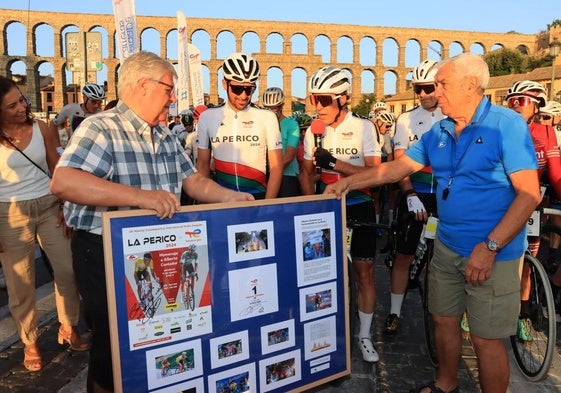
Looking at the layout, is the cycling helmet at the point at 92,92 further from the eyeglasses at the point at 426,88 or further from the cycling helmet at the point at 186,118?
the eyeglasses at the point at 426,88

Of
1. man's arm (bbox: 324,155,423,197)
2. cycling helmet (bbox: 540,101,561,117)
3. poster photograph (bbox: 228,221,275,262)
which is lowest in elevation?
poster photograph (bbox: 228,221,275,262)

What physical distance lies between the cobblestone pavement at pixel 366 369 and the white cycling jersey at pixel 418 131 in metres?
1.41

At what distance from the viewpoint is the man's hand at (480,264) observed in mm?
2732

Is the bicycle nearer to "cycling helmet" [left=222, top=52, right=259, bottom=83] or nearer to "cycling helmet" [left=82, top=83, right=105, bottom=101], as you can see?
"cycling helmet" [left=222, top=52, right=259, bottom=83]

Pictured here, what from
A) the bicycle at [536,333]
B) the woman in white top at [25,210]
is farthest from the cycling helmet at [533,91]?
the woman in white top at [25,210]

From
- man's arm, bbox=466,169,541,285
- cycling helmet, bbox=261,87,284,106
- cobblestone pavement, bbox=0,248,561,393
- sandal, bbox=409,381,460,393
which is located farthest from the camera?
cycling helmet, bbox=261,87,284,106

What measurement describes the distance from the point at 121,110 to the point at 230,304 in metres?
1.16

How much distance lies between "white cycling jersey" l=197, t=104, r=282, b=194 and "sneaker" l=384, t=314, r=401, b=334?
1732mm

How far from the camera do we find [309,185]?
4.45 m

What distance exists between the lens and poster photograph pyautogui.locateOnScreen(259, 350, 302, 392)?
2.65 meters

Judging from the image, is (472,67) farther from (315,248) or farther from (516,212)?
(315,248)

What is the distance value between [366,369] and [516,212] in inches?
73.7

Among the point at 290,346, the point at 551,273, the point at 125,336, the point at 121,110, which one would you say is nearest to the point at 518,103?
the point at 551,273

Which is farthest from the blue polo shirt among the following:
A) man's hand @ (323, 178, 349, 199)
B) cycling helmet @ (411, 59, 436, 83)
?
cycling helmet @ (411, 59, 436, 83)
